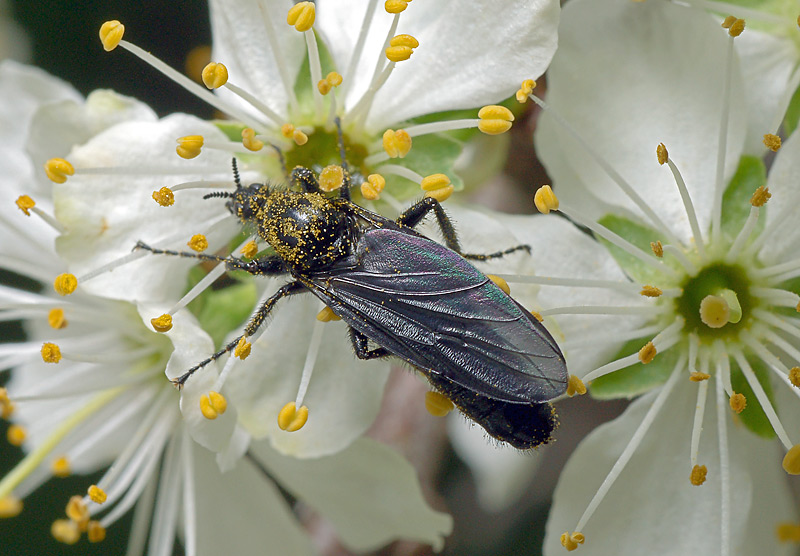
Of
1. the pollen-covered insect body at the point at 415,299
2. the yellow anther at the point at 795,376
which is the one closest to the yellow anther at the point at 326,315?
the pollen-covered insect body at the point at 415,299

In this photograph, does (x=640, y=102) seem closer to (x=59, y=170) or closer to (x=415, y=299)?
(x=415, y=299)

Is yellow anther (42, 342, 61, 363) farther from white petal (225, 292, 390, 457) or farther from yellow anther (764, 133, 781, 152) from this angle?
yellow anther (764, 133, 781, 152)

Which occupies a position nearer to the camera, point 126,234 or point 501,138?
point 126,234

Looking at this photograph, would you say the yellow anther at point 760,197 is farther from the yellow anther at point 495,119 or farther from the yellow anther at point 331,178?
the yellow anther at point 331,178

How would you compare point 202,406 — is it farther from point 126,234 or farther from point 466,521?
point 466,521

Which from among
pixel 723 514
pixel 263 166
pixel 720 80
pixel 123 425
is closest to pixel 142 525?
pixel 123 425

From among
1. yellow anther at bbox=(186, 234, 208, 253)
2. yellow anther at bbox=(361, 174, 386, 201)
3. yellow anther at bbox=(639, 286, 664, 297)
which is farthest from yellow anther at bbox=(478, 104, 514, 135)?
yellow anther at bbox=(186, 234, 208, 253)
